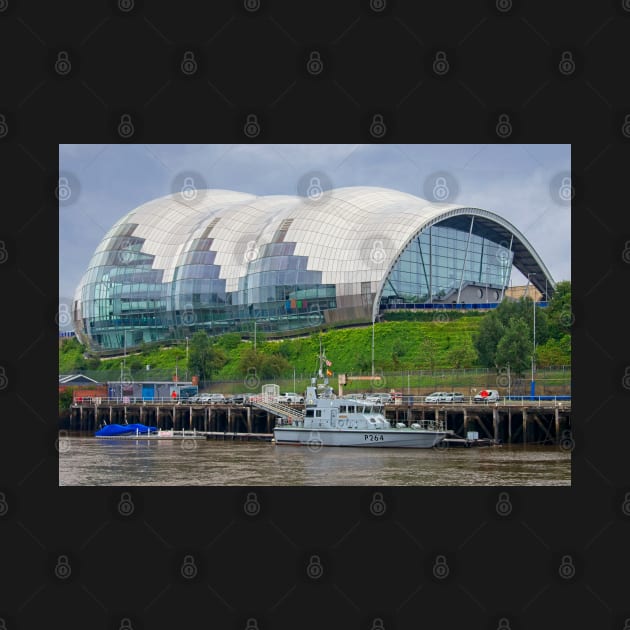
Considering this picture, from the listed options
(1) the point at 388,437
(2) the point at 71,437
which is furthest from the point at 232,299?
(1) the point at 388,437

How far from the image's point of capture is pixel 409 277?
236 feet

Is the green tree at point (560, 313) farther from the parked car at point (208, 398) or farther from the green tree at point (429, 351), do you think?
the parked car at point (208, 398)

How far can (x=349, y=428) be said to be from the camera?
4256 cm

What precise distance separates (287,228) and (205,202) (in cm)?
1718

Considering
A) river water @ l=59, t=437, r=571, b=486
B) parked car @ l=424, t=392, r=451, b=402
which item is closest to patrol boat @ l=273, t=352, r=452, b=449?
river water @ l=59, t=437, r=571, b=486

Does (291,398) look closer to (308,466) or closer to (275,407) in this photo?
(275,407)

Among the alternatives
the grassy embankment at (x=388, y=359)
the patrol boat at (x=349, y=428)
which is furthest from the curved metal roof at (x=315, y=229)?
the patrol boat at (x=349, y=428)

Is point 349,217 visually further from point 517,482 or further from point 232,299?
point 517,482

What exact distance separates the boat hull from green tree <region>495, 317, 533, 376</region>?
1123cm

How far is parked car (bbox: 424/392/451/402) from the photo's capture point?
1909 inches

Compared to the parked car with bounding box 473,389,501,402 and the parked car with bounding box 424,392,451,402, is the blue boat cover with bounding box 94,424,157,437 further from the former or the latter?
the parked car with bounding box 473,389,501,402

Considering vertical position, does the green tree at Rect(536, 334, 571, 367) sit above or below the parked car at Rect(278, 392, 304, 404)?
above

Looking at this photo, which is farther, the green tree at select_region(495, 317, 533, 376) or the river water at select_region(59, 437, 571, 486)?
the green tree at select_region(495, 317, 533, 376)

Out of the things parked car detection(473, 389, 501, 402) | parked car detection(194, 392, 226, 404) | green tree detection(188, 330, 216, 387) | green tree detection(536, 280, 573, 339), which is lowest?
parked car detection(194, 392, 226, 404)
